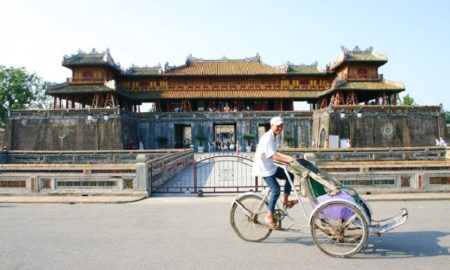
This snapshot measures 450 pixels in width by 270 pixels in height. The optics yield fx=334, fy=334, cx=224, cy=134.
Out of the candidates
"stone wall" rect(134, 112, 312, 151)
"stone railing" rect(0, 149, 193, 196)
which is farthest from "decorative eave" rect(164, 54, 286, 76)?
"stone railing" rect(0, 149, 193, 196)

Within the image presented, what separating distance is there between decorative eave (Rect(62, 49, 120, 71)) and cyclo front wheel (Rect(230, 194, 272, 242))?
3081 centimetres

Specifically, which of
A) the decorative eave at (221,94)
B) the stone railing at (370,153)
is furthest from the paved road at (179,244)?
the decorative eave at (221,94)

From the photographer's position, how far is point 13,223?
22.2 ft

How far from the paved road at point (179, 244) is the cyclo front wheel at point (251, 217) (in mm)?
146

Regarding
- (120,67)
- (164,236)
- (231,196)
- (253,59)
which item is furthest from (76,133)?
(164,236)

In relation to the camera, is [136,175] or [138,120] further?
[138,120]

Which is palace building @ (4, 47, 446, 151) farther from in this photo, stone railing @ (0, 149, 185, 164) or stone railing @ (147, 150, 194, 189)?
stone railing @ (147, 150, 194, 189)

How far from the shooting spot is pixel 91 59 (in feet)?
110

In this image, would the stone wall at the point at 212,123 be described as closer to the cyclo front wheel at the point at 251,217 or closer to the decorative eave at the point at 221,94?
the decorative eave at the point at 221,94

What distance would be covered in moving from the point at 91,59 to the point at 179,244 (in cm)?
3244

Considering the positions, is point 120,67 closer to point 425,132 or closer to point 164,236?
point 425,132

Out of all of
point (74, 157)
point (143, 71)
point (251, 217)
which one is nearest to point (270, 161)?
point (251, 217)

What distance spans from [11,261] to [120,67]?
112ft

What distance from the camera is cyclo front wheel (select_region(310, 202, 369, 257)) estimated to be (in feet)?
14.8
